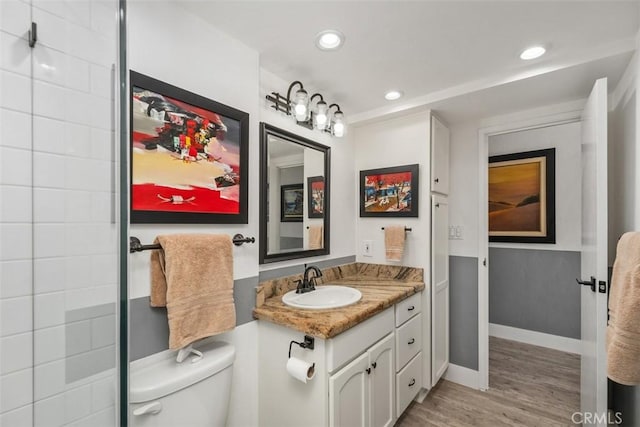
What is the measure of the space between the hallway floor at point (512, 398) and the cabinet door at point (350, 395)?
0.64 m

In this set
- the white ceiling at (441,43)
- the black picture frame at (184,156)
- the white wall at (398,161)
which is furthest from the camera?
the white wall at (398,161)

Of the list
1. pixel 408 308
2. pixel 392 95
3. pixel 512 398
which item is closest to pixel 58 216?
pixel 408 308

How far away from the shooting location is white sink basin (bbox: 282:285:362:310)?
5.11ft

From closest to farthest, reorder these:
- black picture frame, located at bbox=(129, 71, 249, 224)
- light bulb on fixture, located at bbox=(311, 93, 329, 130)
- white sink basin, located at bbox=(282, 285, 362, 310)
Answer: black picture frame, located at bbox=(129, 71, 249, 224) < white sink basin, located at bbox=(282, 285, 362, 310) < light bulb on fixture, located at bbox=(311, 93, 329, 130)

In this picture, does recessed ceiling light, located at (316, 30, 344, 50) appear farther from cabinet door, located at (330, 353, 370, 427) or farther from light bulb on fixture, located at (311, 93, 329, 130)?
cabinet door, located at (330, 353, 370, 427)

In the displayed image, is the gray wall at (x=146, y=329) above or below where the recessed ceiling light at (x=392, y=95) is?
below

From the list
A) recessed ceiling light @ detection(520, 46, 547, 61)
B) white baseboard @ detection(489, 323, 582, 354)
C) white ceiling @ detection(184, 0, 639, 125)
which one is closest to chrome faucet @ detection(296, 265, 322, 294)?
white ceiling @ detection(184, 0, 639, 125)

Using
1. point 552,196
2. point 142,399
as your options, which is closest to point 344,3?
point 142,399

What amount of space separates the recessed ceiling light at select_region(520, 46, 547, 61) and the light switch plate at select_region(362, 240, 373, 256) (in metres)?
1.52

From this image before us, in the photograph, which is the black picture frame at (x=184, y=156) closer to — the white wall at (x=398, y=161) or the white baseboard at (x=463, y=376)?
the white wall at (x=398, y=161)

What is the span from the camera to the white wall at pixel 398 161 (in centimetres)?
207

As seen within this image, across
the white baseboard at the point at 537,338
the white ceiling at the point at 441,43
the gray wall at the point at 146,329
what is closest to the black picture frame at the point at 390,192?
the white ceiling at the point at 441,43

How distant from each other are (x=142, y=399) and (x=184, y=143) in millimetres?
950

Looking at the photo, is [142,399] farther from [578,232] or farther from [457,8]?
[578,232]
